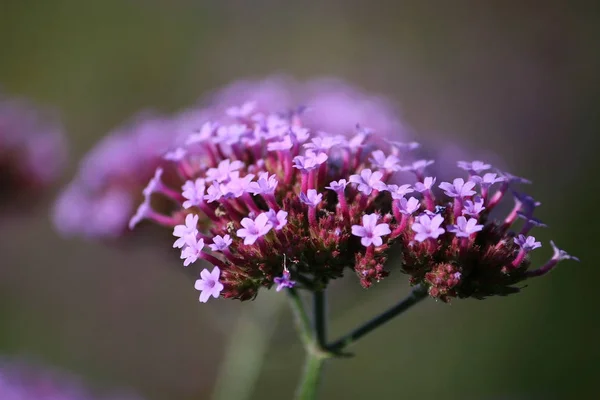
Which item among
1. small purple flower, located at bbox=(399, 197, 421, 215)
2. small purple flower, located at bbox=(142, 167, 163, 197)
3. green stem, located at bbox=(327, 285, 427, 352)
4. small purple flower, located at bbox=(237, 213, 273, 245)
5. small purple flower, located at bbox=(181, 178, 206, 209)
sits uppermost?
small purple flower, located at bbox=(399, 197, 421, 215)

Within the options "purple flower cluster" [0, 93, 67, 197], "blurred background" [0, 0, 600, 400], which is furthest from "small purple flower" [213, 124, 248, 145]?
"purple flower cluster" [0, 93, 67, 197]

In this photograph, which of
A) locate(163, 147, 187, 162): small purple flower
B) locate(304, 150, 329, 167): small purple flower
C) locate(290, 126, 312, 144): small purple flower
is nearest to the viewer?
locate(304, 150, 329, 167): small purple flower

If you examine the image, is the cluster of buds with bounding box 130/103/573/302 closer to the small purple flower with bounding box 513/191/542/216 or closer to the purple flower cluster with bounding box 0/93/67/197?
the small purple flower with bounding box 513/191/542/216

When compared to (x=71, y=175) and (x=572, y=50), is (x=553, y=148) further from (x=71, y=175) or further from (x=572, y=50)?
(x=71, y=175)

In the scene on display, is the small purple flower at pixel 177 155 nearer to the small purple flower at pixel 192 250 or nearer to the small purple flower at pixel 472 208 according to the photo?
the small purple flower at pixel 192 250

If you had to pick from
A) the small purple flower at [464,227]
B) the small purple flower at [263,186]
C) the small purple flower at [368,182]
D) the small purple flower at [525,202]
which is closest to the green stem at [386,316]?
the small purple flower at [464,227]

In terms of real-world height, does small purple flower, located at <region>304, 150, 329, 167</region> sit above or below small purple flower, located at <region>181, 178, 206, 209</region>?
above
